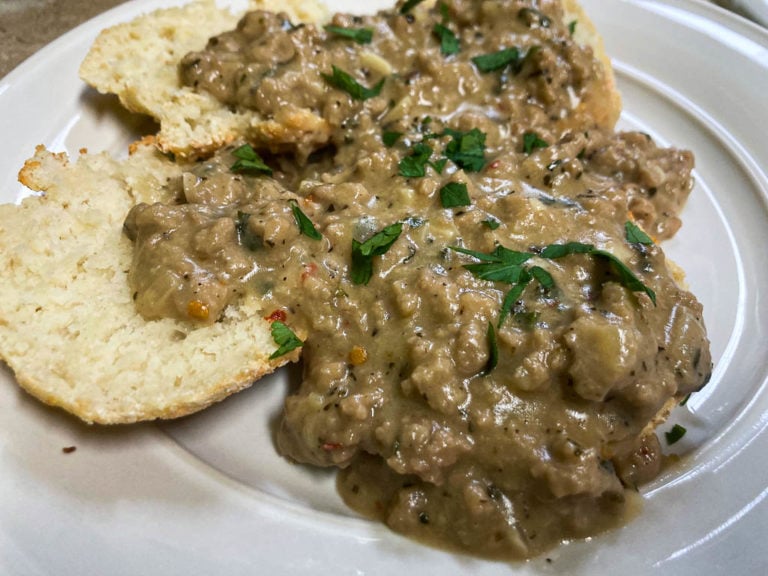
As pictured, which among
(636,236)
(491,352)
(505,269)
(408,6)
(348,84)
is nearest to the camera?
(491,352)

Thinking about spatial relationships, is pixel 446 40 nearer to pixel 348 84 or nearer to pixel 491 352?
pixel 348 84

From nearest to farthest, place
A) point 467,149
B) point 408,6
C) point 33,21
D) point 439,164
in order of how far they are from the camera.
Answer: point 439,164
point 467,149
point 408,6
point 33,21

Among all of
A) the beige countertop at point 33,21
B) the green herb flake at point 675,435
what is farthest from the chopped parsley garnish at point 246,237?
the beige countertop at point 33,21

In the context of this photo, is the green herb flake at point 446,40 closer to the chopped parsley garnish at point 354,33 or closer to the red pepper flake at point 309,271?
the chopped parsley garnish at point 354,33

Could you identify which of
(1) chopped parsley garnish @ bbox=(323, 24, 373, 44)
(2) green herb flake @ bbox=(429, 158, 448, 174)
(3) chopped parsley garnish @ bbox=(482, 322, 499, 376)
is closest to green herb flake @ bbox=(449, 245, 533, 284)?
(3) chopped parsley garnish @ bbox=(482, 322, 499, 376)

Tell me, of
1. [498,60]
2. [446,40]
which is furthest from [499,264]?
[446,40]

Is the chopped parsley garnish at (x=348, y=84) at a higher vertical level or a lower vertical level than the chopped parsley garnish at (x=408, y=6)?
lower
